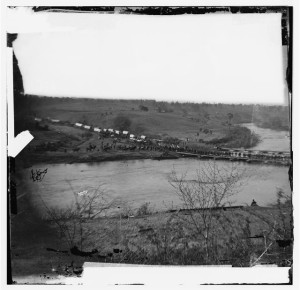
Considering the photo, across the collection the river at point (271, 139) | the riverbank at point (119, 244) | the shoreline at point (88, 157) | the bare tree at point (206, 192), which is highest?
the river at point (271, 139)

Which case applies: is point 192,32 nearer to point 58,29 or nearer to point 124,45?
point 124,45

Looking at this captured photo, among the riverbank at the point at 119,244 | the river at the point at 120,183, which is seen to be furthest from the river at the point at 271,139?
the riverbank at the point at 119,244

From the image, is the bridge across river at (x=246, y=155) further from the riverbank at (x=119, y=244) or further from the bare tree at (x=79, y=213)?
the bare tree at (x=79, y=213)

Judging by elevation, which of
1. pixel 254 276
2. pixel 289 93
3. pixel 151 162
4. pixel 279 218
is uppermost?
pixel 289 93

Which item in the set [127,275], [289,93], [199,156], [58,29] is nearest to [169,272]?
[127,275]

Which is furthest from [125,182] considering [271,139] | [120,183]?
[271,139]

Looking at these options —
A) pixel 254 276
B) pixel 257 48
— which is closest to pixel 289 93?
pixel 257 48

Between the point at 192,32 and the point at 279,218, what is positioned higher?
the point at 192,32
